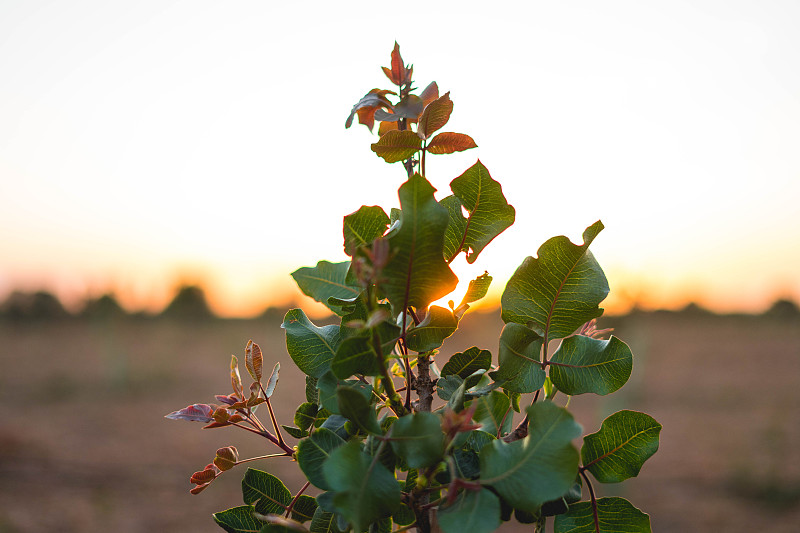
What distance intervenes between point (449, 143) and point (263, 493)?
22.8 inches

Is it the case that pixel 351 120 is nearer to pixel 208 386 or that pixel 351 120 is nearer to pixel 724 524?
pixel 724 524

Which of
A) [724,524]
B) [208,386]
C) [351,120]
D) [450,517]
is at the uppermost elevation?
[351,120]

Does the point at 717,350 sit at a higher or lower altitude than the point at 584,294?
lower

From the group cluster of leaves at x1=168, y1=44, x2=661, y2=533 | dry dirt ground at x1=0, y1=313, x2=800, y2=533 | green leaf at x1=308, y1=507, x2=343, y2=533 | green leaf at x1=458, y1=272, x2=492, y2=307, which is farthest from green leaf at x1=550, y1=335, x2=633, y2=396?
dry dirt ground at x1=0, y1=313, x2=800, y2=533

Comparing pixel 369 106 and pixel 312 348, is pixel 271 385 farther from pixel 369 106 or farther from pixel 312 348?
pixel 369 106

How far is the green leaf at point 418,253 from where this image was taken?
57cm

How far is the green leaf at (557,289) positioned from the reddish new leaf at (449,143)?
0.21 metres

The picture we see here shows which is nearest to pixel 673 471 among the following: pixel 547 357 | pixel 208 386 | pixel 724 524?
pixel 724 524

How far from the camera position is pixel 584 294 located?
0.69 m

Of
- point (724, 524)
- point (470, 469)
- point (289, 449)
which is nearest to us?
point (470, 469)

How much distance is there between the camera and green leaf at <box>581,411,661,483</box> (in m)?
0.70

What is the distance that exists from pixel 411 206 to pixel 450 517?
1.07 ft

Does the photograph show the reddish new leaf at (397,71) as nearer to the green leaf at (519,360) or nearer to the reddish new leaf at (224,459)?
the green leaf at (519,360)

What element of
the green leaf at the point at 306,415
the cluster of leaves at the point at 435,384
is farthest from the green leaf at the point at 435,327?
the green leaf at the point at 306,415
